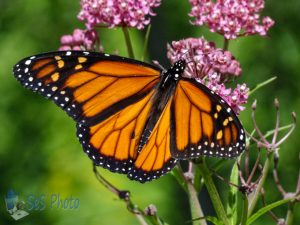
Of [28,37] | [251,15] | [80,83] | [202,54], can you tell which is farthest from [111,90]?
[28,37]

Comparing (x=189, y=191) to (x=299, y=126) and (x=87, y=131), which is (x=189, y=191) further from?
(x=299, y=126)

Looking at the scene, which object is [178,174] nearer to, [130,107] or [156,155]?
[156,155]

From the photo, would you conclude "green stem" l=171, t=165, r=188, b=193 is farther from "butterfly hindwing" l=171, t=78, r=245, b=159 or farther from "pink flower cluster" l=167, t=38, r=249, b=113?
"pink flower cluster" l=167, t=38, r=249, b=113

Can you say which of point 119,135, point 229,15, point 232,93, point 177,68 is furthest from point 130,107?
point 229,15

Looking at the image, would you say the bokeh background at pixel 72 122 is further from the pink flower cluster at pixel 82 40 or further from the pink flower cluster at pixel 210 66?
the pink flower cluster at pixel 210 66

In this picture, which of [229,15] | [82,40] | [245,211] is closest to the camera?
[245,211]

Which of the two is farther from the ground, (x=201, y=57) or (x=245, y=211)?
(x=201, y=57)
